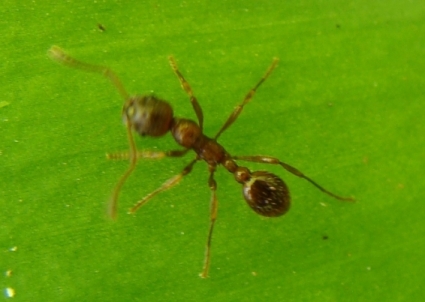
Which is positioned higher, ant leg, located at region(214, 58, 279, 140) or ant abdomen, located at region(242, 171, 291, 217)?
ant leg, located at region(214, 58, 279, 140)

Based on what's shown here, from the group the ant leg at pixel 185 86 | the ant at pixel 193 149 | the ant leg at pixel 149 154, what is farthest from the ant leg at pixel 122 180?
the ant leg at pixel 185 86

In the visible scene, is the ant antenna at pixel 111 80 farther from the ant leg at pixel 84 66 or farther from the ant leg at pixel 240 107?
the ant leg at pixel 240 107

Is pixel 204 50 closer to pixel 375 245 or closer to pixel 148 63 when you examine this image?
pixel 148 63

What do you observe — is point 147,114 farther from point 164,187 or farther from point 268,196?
point 268,196

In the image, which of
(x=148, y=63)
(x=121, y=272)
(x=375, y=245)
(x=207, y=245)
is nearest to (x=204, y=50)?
(x=148, y=63)

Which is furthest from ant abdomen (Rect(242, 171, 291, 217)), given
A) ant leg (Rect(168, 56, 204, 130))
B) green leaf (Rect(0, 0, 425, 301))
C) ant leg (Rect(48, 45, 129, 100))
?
ant leg (Rect(48, 45, 129, 100))

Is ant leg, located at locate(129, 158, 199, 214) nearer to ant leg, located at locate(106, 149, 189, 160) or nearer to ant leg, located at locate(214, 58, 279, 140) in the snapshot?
ant leg, located at locate(106, 149, 189, 160)
